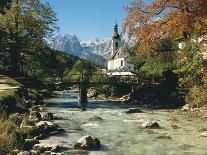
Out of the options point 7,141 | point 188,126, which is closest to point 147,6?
point 188,126

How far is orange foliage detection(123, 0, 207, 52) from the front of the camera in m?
40.2

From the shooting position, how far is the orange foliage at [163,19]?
40.2m

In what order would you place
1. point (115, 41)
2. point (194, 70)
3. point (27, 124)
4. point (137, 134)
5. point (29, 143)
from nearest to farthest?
point (29, 143) → point (27, 124) → point (137, 134) → point (194, 70) → point (115, 41)

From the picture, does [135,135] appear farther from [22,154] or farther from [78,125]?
[22,154]

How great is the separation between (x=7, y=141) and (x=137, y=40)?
27910 mm

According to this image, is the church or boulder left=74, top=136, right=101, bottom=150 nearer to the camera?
boulder left=74, top=136, right=101, bottom=150

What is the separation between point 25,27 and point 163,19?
23.0 metres

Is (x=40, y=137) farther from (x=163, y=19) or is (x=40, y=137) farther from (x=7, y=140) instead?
(x=163, y=19)

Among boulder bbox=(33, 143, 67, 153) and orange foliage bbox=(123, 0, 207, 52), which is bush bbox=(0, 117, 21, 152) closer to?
boulder bbox=(33, 143, 67, 153)

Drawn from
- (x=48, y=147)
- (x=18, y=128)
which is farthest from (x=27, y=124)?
(x=48, y=147)

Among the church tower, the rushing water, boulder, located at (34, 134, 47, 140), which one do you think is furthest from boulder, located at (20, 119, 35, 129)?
the church tower

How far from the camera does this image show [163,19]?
42.0 metres

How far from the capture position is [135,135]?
1035 inches

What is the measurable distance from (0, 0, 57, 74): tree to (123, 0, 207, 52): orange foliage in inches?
733
